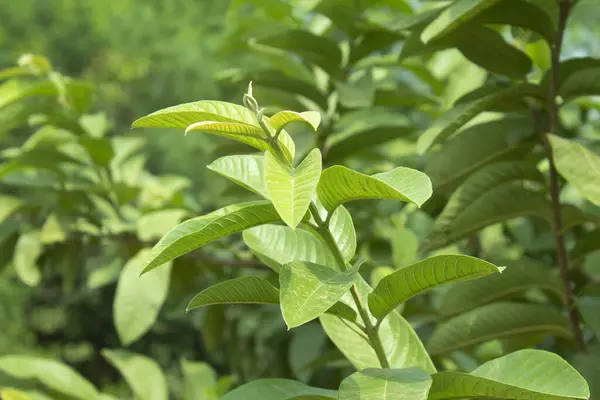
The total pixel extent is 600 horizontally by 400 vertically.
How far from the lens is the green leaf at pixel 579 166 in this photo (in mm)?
671

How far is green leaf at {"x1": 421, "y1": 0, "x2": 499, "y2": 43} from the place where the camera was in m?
0.68

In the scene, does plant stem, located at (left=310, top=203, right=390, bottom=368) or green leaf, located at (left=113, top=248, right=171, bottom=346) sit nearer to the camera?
plant stem, located at (left=310, top=203, right=390, bottom=368)

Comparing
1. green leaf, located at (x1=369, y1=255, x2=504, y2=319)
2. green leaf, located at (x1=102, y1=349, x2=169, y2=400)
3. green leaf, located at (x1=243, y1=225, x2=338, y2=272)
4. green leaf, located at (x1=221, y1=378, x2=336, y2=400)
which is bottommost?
A: green leaf, located at (x1=102, y1=349, x2=169, y2=400)

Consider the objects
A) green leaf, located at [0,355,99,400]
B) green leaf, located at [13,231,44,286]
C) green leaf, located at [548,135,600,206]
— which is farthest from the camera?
green leaf, located at [13,231,44,286]

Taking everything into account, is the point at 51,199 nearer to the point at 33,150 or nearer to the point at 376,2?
the point at 33,150

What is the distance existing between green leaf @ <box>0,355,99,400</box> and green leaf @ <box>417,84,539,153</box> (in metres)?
0.56

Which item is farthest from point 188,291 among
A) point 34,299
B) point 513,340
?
point 34,299

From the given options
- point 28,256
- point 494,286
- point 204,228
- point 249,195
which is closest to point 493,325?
point 494,286

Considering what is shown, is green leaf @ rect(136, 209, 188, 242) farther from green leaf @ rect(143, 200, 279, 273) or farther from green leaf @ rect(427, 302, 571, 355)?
green leaf @ rect(143, 200, 279, 273)

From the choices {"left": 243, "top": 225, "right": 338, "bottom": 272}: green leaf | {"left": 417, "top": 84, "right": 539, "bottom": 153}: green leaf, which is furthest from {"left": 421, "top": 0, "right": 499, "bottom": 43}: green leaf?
{"left": 243, "top": 225, "right": 338, "bottom": 272}: green leaf

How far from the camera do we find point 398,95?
1.12m

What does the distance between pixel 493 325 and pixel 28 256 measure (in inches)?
29.4

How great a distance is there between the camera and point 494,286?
0.79 metres

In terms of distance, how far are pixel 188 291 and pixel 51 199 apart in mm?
259
